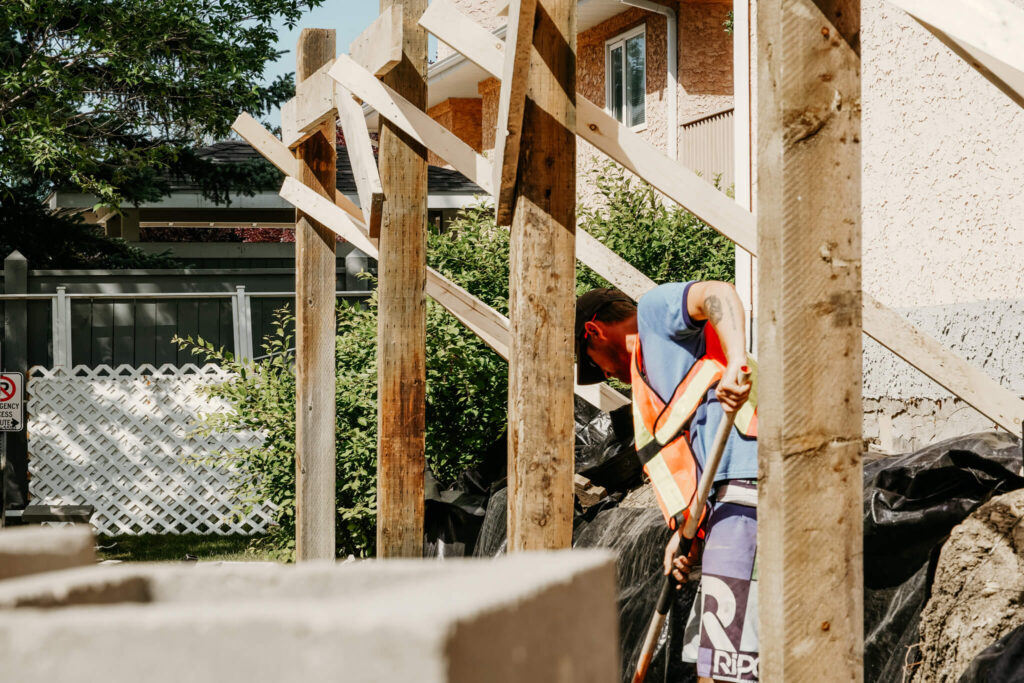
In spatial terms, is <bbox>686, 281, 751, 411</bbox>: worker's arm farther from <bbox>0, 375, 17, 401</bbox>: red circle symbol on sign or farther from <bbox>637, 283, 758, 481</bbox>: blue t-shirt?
<bbox>0, 375, 17, 401</bbox>: red circle symbol on sign

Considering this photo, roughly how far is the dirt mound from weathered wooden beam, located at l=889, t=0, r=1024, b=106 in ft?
5.08

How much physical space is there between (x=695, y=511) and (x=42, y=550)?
7.81ft

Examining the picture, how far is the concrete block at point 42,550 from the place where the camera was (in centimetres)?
124

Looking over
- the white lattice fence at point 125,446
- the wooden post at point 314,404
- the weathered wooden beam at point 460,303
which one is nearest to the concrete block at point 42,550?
the weathered wooden beam at point 460,303

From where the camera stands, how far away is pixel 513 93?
3535 mm

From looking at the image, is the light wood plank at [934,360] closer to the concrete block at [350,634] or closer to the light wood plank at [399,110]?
the light wood plank at [399,110]

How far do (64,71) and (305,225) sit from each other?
26.8 feet

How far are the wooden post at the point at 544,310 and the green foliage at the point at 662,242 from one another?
467 cm

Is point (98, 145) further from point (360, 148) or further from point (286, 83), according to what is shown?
point (360, 148)

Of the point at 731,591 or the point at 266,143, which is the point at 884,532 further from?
the point at 266,143

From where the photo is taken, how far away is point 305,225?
259 inches

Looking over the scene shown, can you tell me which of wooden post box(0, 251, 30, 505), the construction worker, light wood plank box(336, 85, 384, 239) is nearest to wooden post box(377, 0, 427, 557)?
light wood plank box(336, 85, 384, 239)

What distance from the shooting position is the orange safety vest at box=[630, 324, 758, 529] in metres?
3.48

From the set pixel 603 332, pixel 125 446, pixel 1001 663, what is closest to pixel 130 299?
pixel 125 446
